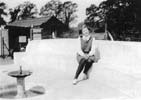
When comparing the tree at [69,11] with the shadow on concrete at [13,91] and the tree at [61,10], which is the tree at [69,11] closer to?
the tree at [61,10]

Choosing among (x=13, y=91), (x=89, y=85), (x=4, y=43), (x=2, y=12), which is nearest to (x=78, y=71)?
(x=89, y=85)

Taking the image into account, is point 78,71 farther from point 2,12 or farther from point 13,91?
point 2,12

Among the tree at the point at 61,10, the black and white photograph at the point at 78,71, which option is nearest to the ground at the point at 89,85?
the black and white photograph at the point at 78,71

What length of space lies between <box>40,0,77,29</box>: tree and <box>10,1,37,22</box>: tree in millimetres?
2642

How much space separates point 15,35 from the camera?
51.1ft

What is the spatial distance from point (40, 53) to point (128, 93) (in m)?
5.23

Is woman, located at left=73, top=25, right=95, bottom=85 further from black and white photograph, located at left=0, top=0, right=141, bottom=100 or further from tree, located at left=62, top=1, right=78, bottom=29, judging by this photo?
tree, located at left=62, top=1, right=78, bottom=29

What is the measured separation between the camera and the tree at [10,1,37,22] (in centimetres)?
5794

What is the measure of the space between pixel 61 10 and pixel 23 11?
8962mm

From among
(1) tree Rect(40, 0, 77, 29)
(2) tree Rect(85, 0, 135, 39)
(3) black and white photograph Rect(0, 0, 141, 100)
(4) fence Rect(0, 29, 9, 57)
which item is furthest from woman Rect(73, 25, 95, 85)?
(1) tree Rect(40, 0, 77, 29)

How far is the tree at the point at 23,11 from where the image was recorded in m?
57.9

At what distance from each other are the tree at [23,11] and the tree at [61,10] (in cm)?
264

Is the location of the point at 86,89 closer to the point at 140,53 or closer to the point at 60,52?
the point at 140,53

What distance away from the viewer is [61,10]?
60844 millimetres
